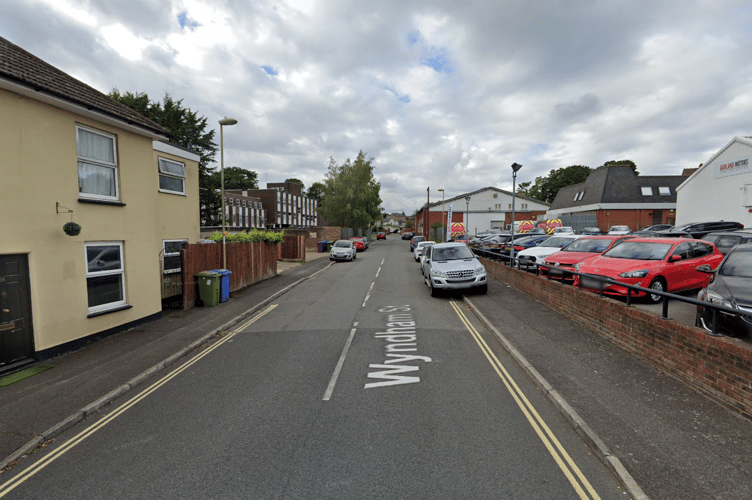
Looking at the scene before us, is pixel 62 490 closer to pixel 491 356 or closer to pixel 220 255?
pixel 491 356

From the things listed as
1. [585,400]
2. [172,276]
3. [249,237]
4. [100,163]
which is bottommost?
[585,400]

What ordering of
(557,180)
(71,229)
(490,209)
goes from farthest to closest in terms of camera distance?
(557,180), (490,209), (71,229)

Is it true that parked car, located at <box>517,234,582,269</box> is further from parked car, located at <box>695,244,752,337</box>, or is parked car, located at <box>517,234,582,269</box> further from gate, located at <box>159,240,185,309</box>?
gate, located at <box>159,240,185,309</box>

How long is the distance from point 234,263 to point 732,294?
45.5 ft

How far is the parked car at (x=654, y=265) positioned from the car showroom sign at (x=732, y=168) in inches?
894

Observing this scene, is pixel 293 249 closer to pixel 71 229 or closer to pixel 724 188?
pixel 71 229

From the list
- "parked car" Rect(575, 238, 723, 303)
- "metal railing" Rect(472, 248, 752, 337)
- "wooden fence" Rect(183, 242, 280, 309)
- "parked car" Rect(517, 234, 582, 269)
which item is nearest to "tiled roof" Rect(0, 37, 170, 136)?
"wooden fence" Rect(183, 242, 280, 309)

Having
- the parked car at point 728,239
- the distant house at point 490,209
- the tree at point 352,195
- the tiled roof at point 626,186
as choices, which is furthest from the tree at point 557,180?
the parked car at point 728,239

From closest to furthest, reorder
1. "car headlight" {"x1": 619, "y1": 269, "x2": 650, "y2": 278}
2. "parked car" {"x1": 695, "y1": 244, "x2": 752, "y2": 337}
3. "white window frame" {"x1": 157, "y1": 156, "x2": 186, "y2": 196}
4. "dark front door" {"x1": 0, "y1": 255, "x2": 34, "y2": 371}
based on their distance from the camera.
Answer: "parked car" {"x1": 695, "y1": 244, "x2": 752, "y2": 337}, "dark front door" {"x1": 0, "y1": 255, "x2": 34, "y2": 371}, "car headlight" {"x1": 619, "y1": 269, "x2": 650, "y2": 278}, "white window frame" {"x1": 157, "y1": 156, "x2": 186, "y2": 196}

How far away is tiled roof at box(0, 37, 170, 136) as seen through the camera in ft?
21.1

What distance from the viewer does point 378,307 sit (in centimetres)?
1130

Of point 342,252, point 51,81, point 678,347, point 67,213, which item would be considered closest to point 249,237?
point 67,213

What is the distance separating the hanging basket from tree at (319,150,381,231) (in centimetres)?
4168

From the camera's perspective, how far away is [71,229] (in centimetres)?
720
